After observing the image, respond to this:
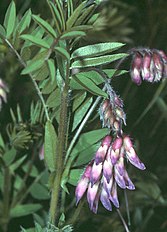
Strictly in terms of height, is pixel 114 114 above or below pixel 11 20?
below

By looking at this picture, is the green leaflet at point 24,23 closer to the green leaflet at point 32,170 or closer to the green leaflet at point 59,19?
the green leaflet at point 59,19

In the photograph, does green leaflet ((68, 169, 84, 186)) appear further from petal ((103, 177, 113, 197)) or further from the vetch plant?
petal ((103, 177, 113, 197))

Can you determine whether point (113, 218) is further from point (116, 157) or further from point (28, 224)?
point (116, 157)

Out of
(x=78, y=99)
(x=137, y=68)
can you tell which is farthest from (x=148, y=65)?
(x=78, y=99)

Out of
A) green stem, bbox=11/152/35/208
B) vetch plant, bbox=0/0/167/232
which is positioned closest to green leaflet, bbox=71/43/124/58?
vetch plant, bbox=0/0/167/232

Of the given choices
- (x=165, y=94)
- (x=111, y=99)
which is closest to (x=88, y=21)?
(x=111, y=99)

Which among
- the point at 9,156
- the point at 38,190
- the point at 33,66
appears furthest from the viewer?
the point at 38,190

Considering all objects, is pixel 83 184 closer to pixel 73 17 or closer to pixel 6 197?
pixel 73 17
